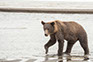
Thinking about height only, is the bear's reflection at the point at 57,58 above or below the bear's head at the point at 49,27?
below

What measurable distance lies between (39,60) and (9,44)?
2.95 metres

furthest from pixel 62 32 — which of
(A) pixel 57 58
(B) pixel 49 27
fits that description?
(A) pixel 57 58

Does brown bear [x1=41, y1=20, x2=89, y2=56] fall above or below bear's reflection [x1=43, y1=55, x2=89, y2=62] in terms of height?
above

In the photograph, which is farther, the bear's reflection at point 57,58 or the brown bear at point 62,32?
the brown bear at point 62,32

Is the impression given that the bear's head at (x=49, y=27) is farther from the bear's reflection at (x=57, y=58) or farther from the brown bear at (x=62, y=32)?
the bear's reflection at (x=57, y=58)

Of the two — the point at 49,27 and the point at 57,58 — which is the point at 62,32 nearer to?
the point at 49,27

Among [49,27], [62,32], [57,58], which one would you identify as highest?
[49,27]

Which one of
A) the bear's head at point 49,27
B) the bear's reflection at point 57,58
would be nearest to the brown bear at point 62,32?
the bear's head at point 49,27

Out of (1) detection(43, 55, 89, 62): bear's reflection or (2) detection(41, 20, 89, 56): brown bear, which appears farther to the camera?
(2) detection(41, 20, 89, 56): brown bear

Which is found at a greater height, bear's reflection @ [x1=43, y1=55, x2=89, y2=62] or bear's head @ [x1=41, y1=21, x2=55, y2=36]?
bear's head @ [x1=41, y1=21, x2=55, y2=36]

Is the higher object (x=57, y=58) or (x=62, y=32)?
(x=62, y=32)

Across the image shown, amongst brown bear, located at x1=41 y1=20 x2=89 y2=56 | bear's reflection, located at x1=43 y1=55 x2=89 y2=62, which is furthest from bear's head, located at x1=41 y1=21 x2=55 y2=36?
bear's reflection, located at x1=43 y1=55 x2=89 y2=62

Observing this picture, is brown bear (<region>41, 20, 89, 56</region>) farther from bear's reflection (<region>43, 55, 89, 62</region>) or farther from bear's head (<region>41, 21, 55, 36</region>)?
bear's reflection (<region>43, 55, 89, 62</region>)

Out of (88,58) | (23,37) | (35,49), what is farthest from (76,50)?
(23,37)
